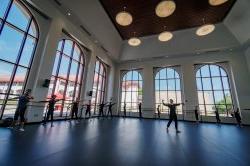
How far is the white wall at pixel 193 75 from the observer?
30.2ft

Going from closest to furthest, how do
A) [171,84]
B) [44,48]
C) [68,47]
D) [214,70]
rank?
[44,48] < [68,47] < [214,70] < [171,84]

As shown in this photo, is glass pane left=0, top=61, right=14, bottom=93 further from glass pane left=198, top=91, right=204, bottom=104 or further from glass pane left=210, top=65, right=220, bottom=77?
glass pane left=210, top=65, right=220, bottom=77

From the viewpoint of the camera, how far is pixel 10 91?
5074 millimetres

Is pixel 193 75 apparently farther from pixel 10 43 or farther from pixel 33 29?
pixel 10 43

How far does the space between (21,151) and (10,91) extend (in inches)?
167

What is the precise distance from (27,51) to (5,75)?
1.41 m

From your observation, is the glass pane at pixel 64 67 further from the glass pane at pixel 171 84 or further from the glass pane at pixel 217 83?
the glass pane at pixel 217 83

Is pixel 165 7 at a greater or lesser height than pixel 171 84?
greater

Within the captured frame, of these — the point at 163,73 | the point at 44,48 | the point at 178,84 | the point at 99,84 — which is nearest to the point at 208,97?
the point at 178,84

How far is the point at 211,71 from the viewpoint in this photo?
10773mm

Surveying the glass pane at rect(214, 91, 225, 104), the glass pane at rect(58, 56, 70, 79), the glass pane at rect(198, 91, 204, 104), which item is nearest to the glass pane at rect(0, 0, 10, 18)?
the glass pane at rect(58, 56, 70, 79)

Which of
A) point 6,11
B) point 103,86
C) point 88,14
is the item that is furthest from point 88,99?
point 6,11

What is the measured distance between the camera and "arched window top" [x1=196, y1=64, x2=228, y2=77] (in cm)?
1050

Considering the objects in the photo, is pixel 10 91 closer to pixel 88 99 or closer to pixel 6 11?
pixel 6 11
